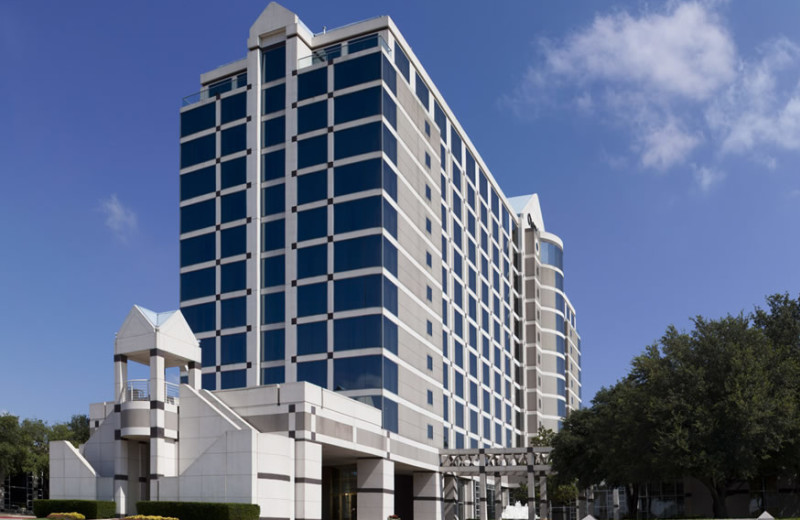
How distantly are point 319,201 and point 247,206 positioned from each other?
23.0 feet

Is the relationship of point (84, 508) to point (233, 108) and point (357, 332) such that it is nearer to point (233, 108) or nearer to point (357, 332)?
point (357, 332)

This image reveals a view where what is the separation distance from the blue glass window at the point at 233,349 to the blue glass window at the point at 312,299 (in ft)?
18.3

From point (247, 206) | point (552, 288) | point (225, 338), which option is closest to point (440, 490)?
point (225, 338)

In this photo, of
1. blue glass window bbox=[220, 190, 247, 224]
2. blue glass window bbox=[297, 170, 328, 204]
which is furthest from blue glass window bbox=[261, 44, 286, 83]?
blue glass window bbox=[220, 190, 247, 224]

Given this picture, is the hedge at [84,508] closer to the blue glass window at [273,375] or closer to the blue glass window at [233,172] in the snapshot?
the blue glass window at [273,375]

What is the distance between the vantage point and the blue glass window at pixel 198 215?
75562 millimetres

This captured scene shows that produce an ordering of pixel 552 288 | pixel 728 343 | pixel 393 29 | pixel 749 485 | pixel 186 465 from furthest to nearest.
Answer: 1. pixel 552 288
2. pixel 393 29
3. pixel 749 485
4. pixel 728 343
5. pixel 186 465

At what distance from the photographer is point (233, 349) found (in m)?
70.9

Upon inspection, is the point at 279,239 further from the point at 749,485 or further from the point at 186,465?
the point at 749,485

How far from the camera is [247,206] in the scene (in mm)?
73312

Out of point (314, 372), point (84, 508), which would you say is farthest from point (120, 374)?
point (314, 372)

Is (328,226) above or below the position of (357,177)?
Answer: below

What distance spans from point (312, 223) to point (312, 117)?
881 cm

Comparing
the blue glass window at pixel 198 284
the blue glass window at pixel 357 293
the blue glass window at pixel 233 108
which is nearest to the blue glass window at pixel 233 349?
the blue glass window at pixel 198 284
